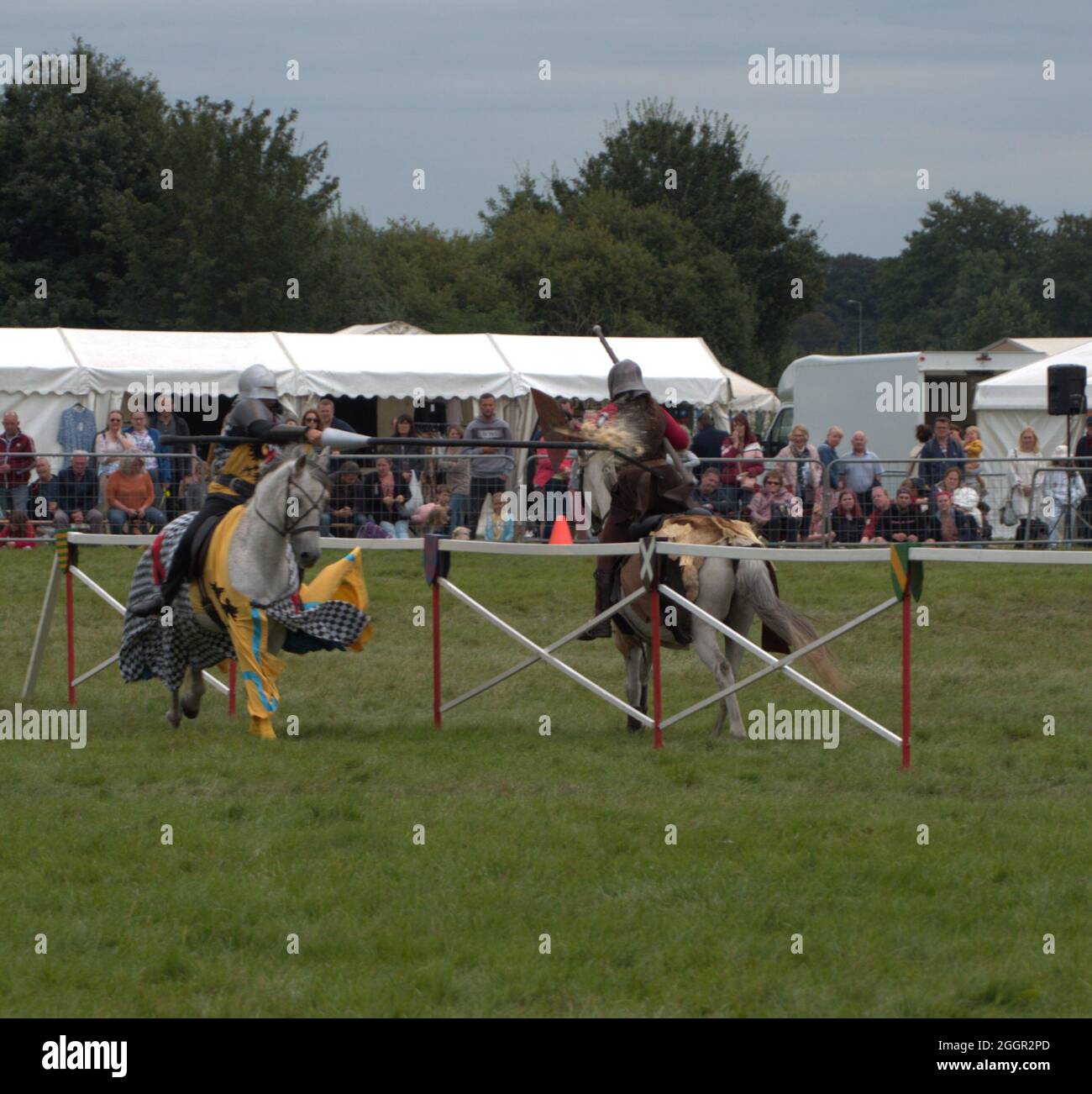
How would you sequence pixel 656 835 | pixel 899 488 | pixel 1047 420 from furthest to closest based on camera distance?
pixel 1047 420, pixel 899 488, pixel 656 835

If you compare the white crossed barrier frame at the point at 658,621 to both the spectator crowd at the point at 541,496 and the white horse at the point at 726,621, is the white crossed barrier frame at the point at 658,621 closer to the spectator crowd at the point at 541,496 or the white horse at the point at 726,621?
the white horse at the point at 726,621

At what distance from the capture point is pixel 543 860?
700 centimetres

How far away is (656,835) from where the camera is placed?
24.3 feet

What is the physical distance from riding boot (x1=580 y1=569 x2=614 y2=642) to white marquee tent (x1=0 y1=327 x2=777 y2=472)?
460 inches

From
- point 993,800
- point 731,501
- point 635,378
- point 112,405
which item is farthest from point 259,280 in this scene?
point 993,800

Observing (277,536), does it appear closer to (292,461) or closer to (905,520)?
(292,461)

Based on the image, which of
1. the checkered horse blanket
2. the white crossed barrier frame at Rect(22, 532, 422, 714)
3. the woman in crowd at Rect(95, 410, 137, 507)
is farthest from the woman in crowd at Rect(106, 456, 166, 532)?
the checkered horse blanket

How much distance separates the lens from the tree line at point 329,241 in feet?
143

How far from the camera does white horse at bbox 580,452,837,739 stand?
31.9 ft

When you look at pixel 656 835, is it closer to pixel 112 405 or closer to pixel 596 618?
pixel 596 618

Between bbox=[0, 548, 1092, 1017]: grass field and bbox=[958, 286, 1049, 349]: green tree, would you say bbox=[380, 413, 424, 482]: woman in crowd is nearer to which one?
bbox=[0, 548, 1092, 1017]: grass field

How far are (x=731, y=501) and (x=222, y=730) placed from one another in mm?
8894

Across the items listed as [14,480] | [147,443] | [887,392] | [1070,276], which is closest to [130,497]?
[14,480]

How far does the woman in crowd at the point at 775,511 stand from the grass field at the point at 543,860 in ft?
19.3
